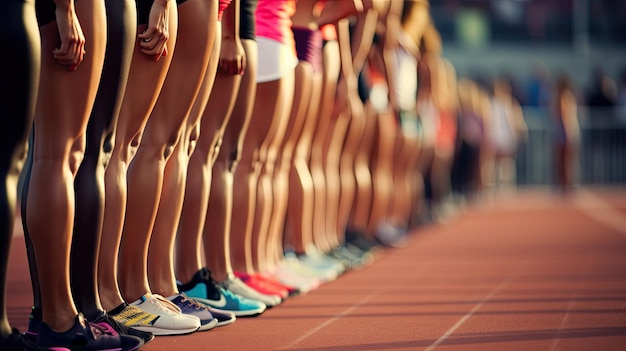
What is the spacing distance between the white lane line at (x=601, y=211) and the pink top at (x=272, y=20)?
6.26 metres

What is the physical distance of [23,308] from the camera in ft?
17.3

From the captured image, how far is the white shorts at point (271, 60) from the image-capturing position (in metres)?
5.73

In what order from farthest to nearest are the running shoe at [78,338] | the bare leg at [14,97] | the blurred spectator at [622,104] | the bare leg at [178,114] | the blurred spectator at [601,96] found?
the blurred spectator at [601,96], the blurred spectator at [622,104], the bare leg at [178,114], the running shoe at [78,338], the bare leg at [14,97]

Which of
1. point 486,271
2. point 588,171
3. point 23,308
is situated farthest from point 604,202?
point 23,308

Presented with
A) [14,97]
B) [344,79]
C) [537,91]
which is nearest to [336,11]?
[344,79]

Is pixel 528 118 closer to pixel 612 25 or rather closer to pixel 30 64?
pixel 612 25

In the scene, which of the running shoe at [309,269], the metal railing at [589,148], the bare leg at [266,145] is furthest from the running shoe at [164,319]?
A: the metal railing at [589,148]

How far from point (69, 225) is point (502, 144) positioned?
1628 cm

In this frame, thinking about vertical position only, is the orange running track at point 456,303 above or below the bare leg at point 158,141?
below

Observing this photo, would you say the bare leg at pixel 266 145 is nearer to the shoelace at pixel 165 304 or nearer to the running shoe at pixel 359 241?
the shoelace at pixel 165 304

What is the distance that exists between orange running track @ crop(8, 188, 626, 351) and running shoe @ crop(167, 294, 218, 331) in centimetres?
7

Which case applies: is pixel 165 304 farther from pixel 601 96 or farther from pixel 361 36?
pixel 601 96

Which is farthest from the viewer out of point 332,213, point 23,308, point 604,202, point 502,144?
point 502,144

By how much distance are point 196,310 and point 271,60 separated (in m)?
1.60
